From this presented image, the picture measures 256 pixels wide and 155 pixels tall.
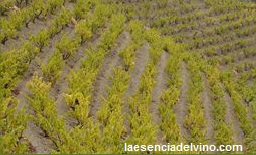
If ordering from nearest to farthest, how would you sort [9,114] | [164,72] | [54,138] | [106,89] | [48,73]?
1. [9,114]
2. [54,138]
3. [48,73]
4. [106,89]
5. [164,72]

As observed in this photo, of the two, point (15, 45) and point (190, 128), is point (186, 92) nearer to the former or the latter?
point (190, 128)

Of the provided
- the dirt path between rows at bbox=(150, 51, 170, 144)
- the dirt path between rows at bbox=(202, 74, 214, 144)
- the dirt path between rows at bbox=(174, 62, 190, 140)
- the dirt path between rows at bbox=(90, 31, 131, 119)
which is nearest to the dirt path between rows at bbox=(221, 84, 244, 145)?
the dirt path between rows at bbox=(202, 74, 214, 144)

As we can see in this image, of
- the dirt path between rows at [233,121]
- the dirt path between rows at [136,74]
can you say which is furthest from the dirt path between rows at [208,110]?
the dirt path between rows at [136,74]

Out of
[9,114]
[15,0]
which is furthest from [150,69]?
[9,114]

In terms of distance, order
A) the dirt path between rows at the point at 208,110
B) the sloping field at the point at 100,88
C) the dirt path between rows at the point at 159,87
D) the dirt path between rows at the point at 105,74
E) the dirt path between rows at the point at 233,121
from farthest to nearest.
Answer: the dirt path between rows at the point at 233,121 < the dirt path between rows at the point at 208,110 < the dirt path between rows at the point at 159,87 < the dirt path between rows at the point at 105,74 < the sloping field at the point at 100,88

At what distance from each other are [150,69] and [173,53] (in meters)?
2.83

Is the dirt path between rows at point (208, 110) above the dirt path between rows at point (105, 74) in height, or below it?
below

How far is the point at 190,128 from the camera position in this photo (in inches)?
390

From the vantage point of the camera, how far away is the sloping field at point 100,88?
23.3 feet

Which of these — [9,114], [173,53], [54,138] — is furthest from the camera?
[173,53]

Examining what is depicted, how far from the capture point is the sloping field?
7105 millimetres

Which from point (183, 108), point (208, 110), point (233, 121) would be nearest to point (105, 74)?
point (183, 108)

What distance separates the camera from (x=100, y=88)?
32.4 feet

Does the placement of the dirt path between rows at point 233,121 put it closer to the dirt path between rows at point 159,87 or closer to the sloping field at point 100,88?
the sloping field at point 100,88
